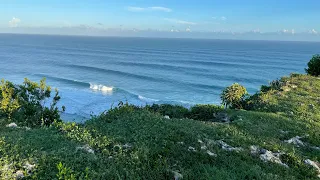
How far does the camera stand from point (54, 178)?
7.21 metres

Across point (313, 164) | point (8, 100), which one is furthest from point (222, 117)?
point (8, 100)

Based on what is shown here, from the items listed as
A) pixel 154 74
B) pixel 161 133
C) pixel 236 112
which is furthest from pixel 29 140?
pixel 154 74

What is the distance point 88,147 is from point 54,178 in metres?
2.33

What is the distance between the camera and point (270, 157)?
1059cm

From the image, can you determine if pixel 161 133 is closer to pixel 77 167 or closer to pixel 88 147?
pixel 88 147

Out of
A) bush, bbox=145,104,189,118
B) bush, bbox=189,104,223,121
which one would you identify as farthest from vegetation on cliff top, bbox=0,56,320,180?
bush, bbox=145,104,189,118

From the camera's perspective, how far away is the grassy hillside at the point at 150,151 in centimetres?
809

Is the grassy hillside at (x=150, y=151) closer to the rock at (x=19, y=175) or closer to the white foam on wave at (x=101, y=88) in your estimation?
the rock at (x=19, y=175)

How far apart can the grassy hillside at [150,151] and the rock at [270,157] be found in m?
0.04

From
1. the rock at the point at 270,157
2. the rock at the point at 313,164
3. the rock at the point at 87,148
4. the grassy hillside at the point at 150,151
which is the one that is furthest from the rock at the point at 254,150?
the rock at the point at 87,148

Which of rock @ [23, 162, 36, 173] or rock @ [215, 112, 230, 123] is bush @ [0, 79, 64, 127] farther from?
rock @ [215, 112, 230, 123]

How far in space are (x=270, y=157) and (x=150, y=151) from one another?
459 centimetres

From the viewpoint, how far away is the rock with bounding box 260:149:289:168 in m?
10.3

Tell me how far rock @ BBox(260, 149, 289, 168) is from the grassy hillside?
4cm
